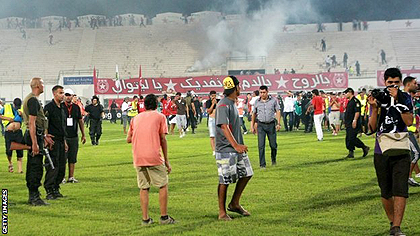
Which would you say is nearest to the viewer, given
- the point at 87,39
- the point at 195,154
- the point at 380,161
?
the point at 380,161

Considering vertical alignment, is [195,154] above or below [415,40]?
below

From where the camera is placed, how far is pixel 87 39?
7600cm

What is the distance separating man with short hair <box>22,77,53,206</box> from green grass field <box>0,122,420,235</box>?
0.28 meters

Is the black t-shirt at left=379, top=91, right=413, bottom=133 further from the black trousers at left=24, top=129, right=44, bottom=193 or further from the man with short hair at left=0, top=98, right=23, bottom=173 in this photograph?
the man with short hair at left=0, top=98, right=23, bottom=173

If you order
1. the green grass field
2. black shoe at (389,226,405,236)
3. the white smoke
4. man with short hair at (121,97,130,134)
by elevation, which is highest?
the white smoke

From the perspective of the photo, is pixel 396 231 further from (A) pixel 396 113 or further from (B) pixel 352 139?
(B) pixel 352 139

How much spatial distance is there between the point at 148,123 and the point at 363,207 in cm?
325

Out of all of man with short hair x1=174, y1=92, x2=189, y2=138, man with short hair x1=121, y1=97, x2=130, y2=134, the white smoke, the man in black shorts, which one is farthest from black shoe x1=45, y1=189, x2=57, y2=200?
the white smoke

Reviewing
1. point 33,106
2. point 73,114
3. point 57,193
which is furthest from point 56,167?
point 73,114

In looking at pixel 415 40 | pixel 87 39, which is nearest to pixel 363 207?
pixel 415 40

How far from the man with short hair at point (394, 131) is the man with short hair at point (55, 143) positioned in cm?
557

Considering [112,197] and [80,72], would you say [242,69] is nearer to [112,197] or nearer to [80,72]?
[80,72]

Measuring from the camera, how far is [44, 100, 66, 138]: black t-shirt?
452 inches

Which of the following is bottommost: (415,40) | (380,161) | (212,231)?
(212,231)
